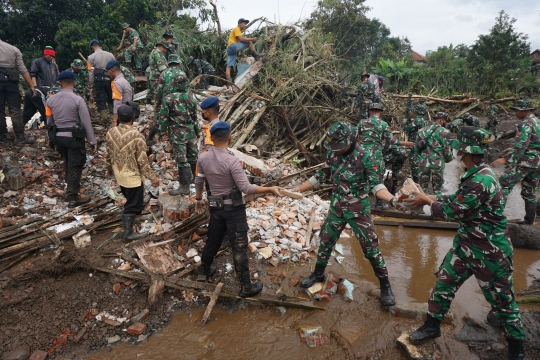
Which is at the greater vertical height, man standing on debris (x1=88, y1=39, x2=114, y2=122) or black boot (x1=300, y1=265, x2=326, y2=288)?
man standing on debris (x1=88, y1=39, x2=114, y2=122)

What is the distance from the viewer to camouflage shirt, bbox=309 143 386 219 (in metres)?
3.33

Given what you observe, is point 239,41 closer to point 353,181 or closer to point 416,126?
point 416,126

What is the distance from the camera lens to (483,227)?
2574mm

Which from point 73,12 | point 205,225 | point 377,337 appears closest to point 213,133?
point 205,225

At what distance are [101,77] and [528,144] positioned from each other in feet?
28.6

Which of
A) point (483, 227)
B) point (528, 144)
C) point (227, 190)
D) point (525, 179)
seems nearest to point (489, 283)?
point (483, 227)

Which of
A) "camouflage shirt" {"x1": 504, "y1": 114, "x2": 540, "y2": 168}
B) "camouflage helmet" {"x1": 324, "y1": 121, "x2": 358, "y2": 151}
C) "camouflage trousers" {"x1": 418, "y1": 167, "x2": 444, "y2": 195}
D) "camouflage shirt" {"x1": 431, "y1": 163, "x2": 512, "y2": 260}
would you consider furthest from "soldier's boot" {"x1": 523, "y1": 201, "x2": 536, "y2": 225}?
"camouflage helmet" {"x1": 324, "y1": 121, "x2": 358, "y2": 151}

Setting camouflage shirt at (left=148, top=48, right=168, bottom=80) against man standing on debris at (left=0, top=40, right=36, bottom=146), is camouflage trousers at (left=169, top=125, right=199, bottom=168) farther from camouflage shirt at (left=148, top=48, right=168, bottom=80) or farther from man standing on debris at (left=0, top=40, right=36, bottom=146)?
man standing on debris at (left=0, top=40, right=36, bottom=146)

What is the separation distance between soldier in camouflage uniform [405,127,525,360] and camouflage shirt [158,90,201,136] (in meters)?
3.88

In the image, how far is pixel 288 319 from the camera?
3.44 m

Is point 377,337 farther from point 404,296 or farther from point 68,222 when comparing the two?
point 68,222

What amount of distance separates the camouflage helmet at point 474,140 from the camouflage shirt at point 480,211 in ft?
0.49

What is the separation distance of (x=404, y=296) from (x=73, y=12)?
1929cm

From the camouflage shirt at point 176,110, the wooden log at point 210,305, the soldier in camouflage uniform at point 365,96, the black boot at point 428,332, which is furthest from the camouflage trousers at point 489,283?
the soldier in camouflage uniform at point 365,96
